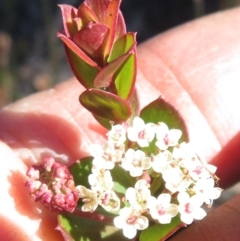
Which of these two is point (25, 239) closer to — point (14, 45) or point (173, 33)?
point (173, 33)

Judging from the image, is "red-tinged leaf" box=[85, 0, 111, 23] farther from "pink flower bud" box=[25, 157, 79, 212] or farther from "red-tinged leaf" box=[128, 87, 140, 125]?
"pink flower bud" box=[25, 157, 79, 212]

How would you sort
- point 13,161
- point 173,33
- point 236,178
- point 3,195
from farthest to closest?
point 173,33 → point 236,178 → point 13,161 → point 3,195

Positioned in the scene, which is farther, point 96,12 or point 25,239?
point 25,239

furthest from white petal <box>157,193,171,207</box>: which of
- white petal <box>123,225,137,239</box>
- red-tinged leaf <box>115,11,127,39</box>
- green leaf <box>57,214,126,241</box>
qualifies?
red-tinged leaf <box>115,11,127,39</box>

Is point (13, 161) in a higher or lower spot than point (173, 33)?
higher

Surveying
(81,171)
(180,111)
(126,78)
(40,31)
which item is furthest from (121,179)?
(40,31)

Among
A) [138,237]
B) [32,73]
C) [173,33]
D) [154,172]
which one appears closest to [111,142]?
[154,172]
